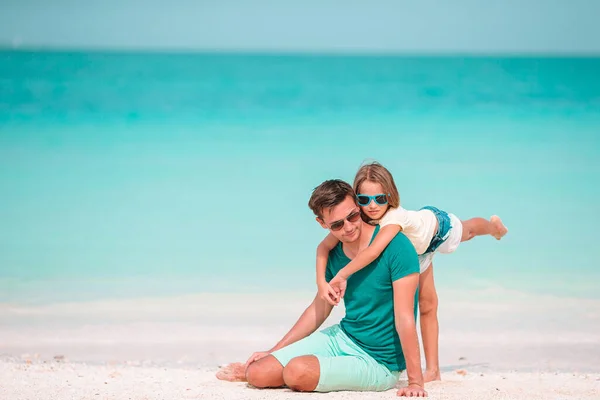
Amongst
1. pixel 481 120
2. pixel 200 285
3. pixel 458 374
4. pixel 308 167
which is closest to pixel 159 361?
pixel 200 285

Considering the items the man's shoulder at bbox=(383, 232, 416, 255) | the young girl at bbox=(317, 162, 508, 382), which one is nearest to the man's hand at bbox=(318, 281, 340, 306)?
the young girl at bbox=(317, 162, 508, 382)

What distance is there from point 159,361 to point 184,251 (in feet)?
7.57

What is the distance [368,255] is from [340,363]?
19.7 inches

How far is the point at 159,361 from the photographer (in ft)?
17.4

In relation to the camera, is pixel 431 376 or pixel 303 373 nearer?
pixel 303 373

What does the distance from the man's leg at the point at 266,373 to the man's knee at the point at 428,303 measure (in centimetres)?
90

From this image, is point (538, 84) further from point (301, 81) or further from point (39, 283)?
point (39, 283)

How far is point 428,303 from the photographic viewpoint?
4.45 meters

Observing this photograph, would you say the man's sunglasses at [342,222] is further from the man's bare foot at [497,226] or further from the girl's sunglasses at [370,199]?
the man's bare foot at [497,226]

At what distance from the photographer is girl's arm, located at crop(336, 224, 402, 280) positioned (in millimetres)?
3850

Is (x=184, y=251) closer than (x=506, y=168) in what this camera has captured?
Yes

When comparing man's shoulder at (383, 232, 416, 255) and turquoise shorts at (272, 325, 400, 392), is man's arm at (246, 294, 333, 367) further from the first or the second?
man's shoulder at (383, 232, 416, 255)

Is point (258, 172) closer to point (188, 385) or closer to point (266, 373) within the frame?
point (188, 385)

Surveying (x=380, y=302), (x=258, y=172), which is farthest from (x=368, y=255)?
(x=258, y=172)
